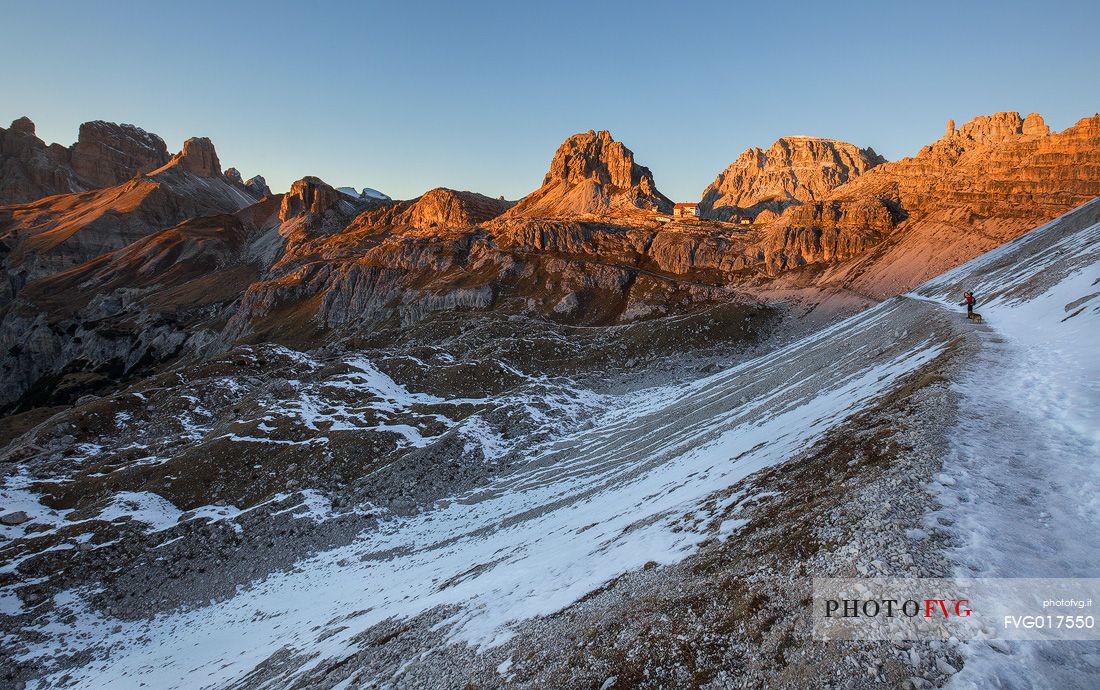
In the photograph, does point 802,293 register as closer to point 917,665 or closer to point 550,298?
point 550,298

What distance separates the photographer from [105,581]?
105ft

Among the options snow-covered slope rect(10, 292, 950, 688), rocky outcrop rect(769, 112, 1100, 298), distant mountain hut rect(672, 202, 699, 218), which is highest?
distant mountain hut rect(672, 202, 699, 218)

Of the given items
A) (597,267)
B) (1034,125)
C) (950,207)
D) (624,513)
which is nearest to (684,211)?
(597,267)

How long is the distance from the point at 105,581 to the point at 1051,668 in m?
45.1

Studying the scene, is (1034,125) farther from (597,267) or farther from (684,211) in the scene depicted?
(597,267)

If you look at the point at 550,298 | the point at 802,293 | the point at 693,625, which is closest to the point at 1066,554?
the point at 693,625

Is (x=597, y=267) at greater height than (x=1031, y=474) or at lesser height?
greater

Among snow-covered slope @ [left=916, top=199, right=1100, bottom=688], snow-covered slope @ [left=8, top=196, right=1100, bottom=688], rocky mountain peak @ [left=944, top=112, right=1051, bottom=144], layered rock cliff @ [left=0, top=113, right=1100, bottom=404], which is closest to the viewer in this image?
snow-covered slope @ [left=916, top=199, right=1100, bottom=688]

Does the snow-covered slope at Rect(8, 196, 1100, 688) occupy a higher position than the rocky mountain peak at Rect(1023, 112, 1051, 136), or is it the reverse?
the rocky mountain peak at Rect(1023, 112, 1051, 136)

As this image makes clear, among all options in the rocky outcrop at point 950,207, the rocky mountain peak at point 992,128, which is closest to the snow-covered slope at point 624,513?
the rocky outcrop at point 950,207

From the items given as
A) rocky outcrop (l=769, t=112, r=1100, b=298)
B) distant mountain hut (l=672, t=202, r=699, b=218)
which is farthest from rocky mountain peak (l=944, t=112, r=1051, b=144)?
distant mountain hut (l=672, t=202, r=699, b=218)

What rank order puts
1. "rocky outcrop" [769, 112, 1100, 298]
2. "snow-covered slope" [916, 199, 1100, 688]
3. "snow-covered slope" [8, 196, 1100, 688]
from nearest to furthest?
"snow-covered slope" [916, 199, 1100, 688] < "snow-covered slope" [8, 196, 1100, 688] < "rocky outcrop" [769, 112, 1100, 298]

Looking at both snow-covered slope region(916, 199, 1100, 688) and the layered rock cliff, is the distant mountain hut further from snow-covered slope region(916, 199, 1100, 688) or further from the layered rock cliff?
snow-covered slope region(916, 199, 1100, 688)

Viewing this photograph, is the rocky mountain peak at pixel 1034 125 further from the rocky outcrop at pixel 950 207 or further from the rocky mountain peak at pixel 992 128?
the rocky outcrop at pixel 950 207
